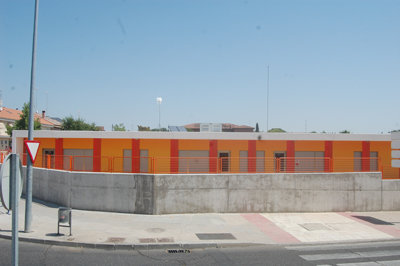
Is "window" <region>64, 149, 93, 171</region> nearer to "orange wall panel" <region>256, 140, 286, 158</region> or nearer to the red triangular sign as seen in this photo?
the red triangular sign

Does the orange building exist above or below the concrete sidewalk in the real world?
above

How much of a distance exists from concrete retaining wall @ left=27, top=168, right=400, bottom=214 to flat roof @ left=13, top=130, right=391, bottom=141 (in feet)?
10.5

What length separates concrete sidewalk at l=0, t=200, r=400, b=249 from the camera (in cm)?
1068

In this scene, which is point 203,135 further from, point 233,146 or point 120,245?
point 120,245

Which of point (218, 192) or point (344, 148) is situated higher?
point (344, 148)

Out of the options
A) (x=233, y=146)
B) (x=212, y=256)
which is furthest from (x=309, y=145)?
(x=212, y=256)

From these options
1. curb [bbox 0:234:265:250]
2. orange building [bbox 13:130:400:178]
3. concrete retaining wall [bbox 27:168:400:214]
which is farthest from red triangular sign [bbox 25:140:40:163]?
orange building [bbox 13:130:400:178]

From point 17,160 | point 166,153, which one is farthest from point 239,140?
point 17,160

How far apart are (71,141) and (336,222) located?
640 inches

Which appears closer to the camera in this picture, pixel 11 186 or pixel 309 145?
pixel 11 186

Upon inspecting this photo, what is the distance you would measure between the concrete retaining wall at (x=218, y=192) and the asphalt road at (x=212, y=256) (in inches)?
191

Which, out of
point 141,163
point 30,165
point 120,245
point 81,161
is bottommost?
point 120,245

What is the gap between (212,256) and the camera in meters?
9.67

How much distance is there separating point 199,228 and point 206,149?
8219 mm
